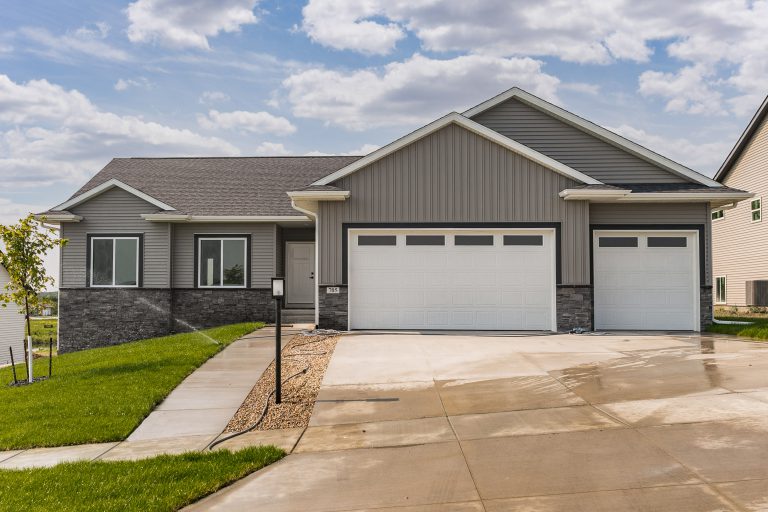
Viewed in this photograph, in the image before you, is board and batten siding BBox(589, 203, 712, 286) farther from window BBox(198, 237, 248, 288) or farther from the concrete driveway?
window BBox(198, 237, 248, 288)

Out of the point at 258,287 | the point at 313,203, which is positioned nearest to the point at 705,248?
the point at 313,203

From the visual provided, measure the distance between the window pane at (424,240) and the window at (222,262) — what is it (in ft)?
21.0

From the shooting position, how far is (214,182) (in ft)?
72.2

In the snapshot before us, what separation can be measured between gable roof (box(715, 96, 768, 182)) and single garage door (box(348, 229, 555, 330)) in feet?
49.4

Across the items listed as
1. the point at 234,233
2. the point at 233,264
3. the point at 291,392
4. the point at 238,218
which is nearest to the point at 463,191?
the point at 238,218

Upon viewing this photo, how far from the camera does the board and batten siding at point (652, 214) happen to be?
643 inches

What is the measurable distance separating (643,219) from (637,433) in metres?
10.8

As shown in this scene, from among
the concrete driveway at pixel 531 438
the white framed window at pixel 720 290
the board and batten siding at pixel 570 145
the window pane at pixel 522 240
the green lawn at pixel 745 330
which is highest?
the board and batten siding at pixel 570 145

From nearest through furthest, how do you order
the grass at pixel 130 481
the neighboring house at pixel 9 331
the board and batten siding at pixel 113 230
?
the grass at pixel 130 481
the board and batten siding at pixel 113 230
the neighboring house at pixel 9 331

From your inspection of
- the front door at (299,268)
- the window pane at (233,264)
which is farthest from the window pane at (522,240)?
the window pane at (233,264)

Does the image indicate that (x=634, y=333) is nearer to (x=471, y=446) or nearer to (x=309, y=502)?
(x=471, y=446)

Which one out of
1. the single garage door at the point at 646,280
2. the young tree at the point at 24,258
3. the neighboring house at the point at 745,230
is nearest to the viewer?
the young tree at the point at 24,258

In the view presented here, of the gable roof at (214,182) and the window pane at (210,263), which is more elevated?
the gable roof at (214,182)

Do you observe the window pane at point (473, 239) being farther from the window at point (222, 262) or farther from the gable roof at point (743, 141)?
the gable roof at point (743, 141)
